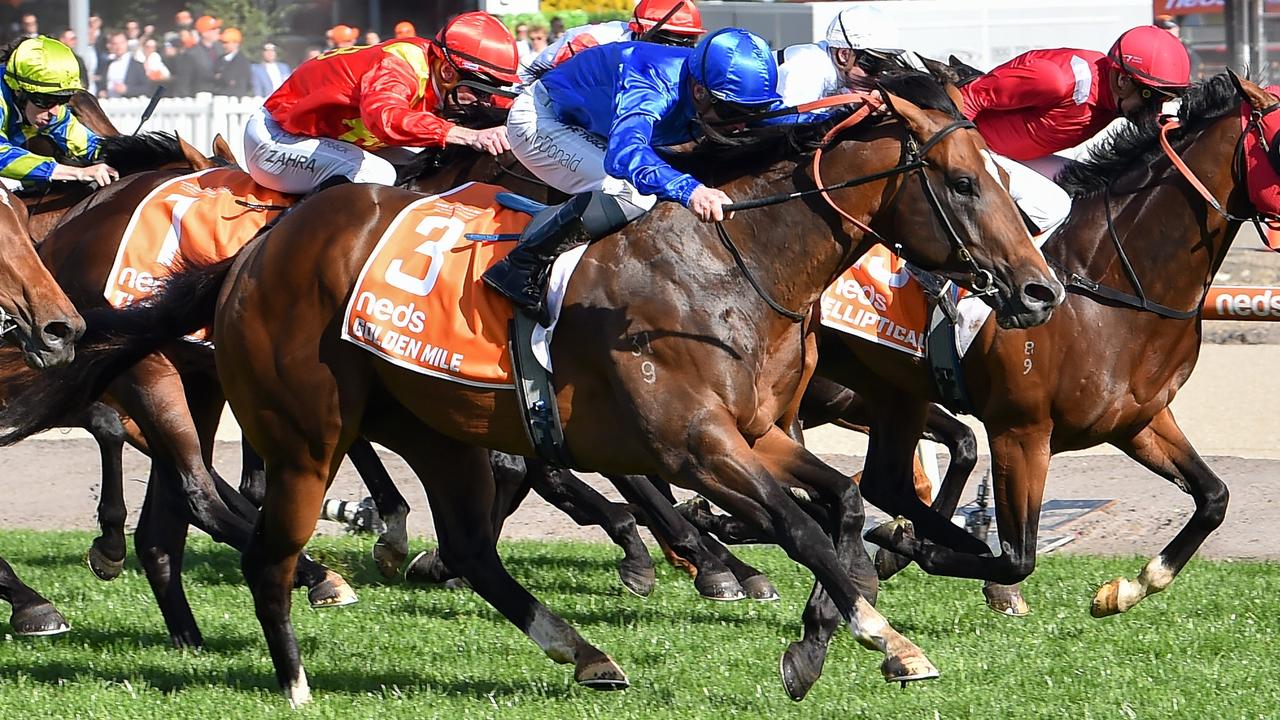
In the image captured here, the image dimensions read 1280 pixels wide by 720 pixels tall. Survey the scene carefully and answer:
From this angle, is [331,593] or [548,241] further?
[331,593]

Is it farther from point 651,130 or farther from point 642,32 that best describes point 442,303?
point 642,32

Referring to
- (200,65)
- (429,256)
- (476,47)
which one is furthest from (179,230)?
(200,65)

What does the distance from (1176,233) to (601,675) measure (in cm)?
257

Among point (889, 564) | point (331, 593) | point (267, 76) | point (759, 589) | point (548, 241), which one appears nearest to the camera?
point (548, 241)

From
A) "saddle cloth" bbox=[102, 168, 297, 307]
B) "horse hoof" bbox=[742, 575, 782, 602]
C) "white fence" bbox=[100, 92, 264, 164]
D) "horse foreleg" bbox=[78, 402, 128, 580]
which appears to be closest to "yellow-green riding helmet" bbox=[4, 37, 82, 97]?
"saddle cloth" bbox=[102, 168, 297, 307]

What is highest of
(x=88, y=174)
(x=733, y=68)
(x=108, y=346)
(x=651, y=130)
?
(x=733, y=68)

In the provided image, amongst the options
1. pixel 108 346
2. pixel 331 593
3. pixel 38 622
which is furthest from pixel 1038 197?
pixel 38 622

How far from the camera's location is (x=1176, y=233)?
6.16m

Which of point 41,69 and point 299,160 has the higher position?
point 41,69

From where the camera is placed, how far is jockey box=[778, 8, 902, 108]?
643cm

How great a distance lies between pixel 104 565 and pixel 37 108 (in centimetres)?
188

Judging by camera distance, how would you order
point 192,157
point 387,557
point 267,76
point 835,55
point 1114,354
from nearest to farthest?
point 1114,354 < point 835,55 < point 387,557 < point 192,157 < point 267,76

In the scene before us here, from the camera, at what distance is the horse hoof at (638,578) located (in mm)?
6922

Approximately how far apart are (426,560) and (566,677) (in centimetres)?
169
